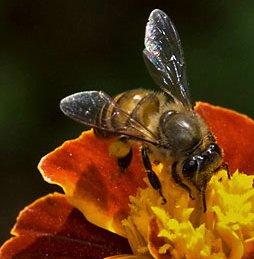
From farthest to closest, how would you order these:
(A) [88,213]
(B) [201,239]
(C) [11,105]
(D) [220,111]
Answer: (C) [11,105], (D) [220,111], (A) [88,213], (B) [201,239]

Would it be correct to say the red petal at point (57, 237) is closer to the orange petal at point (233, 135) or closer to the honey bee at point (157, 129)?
the honey bee at point (157, 129)

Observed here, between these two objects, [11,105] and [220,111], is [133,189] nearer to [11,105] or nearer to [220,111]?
[220,111]

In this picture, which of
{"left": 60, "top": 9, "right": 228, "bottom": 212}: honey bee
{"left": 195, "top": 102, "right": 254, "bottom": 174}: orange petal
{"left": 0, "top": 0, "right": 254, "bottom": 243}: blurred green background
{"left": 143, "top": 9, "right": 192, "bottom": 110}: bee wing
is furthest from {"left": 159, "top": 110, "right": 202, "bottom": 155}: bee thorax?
{"left": 0, "top": 0, "right": 254, "bottom": 243}: blurred green background

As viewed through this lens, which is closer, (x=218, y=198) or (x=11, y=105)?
(x=218, y=198)

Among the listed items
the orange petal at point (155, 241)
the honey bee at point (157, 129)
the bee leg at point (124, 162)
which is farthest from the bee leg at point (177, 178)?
the bee leg at point (124, 162)

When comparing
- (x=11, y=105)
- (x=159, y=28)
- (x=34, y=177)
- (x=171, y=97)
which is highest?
(x=159, y=28)

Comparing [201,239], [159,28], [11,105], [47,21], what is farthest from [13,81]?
[201,239]

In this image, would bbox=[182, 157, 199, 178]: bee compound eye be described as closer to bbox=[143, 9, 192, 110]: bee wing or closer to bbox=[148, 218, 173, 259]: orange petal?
bbox=[148, 218, 173, 259]: orange petal

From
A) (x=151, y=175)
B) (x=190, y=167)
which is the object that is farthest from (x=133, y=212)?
(x=190, y=167)
